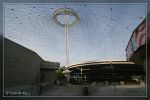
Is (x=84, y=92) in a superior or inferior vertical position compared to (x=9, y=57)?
inferior

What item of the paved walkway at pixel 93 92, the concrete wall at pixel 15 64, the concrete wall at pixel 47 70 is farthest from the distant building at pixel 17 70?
the concrete wall at pixel 47 70

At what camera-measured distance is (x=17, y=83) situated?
2867cm

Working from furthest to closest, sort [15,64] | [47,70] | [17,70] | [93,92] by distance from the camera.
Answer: [47,70]
[93,92]
[17,70]
[15,64]

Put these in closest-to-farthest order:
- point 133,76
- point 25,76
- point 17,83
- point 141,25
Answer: point 141,25 < point 17,83 < point 25,76 < point 133,76

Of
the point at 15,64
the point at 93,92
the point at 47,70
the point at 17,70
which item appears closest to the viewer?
the point at 15,64

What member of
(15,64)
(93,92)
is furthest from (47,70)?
(15,64)

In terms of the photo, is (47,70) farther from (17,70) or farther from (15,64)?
(15,64)

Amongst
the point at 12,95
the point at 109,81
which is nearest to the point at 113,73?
the point at 109,81

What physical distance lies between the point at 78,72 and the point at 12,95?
42527 mm

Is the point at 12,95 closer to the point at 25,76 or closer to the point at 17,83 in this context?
the point at 17,83

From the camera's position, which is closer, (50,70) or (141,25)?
(141,25)

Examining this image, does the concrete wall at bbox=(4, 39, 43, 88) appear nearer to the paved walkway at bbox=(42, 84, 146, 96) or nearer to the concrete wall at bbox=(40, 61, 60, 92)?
the paved walkway at bbox=(42, 84, 146, 96)

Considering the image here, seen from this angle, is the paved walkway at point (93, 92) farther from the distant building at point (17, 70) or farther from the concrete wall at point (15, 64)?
the concrete wall at point (15, 64)

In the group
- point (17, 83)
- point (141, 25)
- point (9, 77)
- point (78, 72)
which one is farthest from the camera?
point (78, 72)
